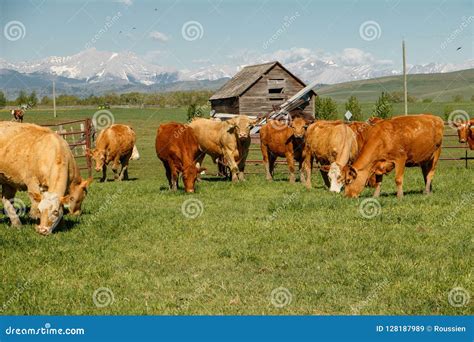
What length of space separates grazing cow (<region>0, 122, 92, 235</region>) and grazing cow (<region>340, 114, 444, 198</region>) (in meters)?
6.35

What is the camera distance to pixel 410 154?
1453cm

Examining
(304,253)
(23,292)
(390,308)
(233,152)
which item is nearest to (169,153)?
(233,152)

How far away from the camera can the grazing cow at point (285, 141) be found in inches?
800

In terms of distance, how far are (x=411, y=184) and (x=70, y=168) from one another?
34.0 feet

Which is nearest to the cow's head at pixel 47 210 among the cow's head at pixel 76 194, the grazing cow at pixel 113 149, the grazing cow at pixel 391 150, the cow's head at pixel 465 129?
the cow's head at pixel 76 194

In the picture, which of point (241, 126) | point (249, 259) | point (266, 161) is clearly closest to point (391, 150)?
point (249, 259)

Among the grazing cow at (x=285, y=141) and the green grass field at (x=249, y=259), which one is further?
the grazing cow at (x=285, y=141)

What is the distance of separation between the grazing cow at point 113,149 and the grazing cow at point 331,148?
800cm

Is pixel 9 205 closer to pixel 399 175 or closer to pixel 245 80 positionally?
pixel 399 175

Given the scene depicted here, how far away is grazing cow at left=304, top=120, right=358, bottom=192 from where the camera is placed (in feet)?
52.7

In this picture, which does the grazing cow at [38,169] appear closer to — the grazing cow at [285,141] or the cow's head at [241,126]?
the cow's head at [241,126]

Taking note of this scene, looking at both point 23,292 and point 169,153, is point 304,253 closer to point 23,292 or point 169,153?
point 23,292

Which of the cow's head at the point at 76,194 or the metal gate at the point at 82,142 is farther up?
the metal gate at the point at 82,142

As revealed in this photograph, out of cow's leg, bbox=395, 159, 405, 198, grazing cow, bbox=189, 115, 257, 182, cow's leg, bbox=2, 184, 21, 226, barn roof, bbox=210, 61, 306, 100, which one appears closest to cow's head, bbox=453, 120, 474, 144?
grazing cow, bbox=189, 115, 257, 182
